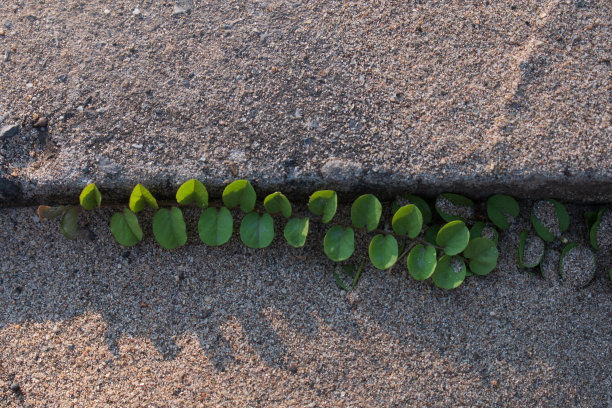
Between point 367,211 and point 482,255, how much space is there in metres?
0.27

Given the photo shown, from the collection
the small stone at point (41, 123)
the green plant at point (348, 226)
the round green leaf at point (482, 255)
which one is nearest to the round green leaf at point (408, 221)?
the green plant at point (348, 226)

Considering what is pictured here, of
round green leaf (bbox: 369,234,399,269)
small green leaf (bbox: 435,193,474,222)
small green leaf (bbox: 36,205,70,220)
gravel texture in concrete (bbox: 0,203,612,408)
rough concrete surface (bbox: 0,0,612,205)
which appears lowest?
gravel texture in concrete (bbox: 0,203,612,408)

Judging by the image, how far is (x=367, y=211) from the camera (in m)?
1.19

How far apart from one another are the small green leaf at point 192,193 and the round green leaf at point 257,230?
101 millimetres

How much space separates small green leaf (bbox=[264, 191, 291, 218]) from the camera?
1.17 meters

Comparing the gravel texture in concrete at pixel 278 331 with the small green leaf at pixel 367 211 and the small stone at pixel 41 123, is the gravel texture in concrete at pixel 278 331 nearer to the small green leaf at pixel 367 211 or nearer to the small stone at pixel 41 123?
the small green leaf at pixel 367 211

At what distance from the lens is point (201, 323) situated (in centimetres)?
120

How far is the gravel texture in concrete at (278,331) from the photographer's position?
1.15 m

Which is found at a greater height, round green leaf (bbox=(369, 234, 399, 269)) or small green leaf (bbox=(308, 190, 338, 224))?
small green leaf (bbox=(308, 190, 338, 224))

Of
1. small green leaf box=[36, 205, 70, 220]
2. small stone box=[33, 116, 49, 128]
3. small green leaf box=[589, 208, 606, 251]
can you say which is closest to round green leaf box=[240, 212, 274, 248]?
small green leaf box=[36, 205, 70, 220]

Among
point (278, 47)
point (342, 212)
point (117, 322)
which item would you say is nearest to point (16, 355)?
point (117, 322)

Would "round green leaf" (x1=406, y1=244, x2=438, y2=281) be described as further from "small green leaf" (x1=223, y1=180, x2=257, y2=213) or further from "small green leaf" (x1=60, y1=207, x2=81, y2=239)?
"small green leaf" (x1=60, y1=207, x2=81, y2=239)

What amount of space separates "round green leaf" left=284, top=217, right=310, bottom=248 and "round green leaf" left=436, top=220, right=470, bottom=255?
0.95ft

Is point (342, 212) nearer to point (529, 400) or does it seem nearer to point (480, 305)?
point (480, 305)
